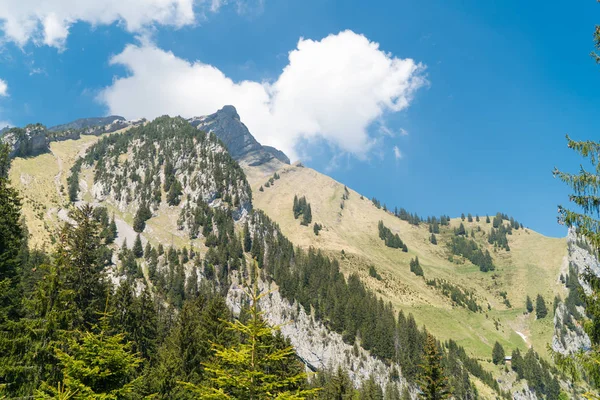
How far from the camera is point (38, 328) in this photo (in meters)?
20.4

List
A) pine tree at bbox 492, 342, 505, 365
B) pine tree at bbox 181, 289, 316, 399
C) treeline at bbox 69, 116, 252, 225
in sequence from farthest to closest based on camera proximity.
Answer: treeline at bbox 69, 116, 252, 225, pine tree at bbox 492, 342, 505, 365, pine tree at bbox 181, 289, 316, 399

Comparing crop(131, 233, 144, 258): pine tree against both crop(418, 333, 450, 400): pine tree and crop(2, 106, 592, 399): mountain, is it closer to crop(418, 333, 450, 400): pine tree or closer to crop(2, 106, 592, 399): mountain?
crop(2, 106, 592, 399): mountain

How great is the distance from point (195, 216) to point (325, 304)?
220 ft

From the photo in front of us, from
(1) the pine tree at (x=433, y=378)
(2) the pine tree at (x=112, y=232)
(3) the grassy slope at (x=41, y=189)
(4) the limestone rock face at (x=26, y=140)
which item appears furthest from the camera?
(4) the limestone rock face at (x=26, y=140)

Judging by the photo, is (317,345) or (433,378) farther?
(317,345)

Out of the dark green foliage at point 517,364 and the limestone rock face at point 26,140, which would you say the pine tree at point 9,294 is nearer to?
the dark green foliage at point 517,364

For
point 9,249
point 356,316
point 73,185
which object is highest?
point 73,185

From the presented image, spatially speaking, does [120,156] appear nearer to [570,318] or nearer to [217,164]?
[217,164]

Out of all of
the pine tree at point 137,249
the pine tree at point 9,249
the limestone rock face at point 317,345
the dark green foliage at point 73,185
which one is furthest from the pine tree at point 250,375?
the dark green foliage at point 73,185

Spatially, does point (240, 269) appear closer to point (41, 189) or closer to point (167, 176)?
point (167, 176)

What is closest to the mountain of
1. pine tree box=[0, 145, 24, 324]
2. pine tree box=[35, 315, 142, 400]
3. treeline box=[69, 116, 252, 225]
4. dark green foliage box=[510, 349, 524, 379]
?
treeline box=[69, 116, 252, 225]

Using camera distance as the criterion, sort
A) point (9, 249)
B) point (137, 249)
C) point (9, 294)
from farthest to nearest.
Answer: point (137, 249) < point (9, 249) < point (9, 294)

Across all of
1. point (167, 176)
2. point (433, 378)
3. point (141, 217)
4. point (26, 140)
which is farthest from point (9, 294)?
point (26, 140)

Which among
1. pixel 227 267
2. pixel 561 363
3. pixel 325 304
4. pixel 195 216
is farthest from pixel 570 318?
pixel 561 363
